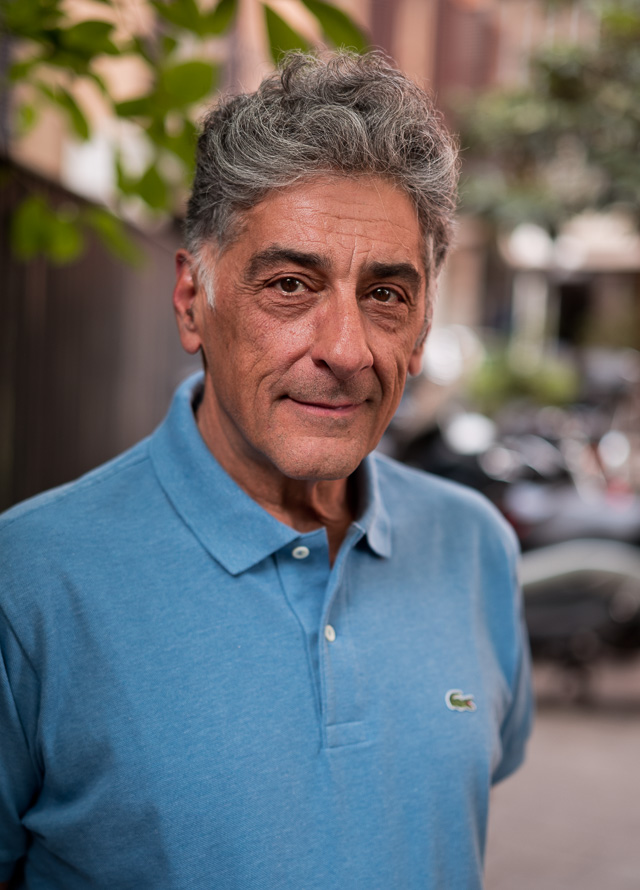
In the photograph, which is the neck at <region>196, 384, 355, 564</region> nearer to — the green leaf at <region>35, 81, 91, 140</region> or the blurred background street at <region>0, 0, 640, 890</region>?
the blurred background street at <region>0, 0, 640, 890</region>

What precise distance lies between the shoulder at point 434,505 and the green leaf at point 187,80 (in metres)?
0.82

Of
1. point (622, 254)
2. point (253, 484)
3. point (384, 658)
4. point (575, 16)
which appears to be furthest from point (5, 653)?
point (622, 254)

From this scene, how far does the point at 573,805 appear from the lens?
4.24 m

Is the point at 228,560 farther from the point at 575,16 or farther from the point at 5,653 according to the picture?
the point at 575,16

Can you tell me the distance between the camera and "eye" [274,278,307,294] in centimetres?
136

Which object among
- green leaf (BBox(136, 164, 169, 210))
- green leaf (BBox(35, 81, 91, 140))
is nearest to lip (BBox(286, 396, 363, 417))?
green leaf (BBox(136, 164, 169, 210))

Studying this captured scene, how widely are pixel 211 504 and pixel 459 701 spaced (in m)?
0.53

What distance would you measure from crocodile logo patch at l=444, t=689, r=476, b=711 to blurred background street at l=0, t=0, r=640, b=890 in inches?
29.7

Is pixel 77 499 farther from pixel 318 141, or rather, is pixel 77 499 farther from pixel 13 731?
pixel 318 141

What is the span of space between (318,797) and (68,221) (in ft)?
5.60

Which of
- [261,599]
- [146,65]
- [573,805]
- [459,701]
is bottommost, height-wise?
[573,805]

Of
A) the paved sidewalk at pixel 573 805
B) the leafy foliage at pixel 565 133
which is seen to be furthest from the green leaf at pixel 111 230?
the leafy foliage at pixel 565 133

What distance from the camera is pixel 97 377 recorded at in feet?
16.5

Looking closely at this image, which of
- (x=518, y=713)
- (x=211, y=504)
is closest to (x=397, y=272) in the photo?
(x=211, y=504)
